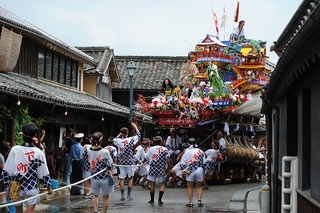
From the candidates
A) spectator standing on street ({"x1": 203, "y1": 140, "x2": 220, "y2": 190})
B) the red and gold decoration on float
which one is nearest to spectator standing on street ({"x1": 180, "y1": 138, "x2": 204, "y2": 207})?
spectator standing on street ({"x1": 203, "y1": 140, "x2": 220, "y2": 190})

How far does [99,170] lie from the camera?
13.3 metres

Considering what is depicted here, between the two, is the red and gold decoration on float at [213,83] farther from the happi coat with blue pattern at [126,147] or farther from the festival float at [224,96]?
the happi coat with blue pattern at [126,147]

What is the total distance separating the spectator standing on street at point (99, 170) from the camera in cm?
1322

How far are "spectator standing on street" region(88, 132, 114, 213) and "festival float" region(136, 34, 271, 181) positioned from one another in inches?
267

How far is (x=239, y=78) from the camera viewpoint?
25406mm

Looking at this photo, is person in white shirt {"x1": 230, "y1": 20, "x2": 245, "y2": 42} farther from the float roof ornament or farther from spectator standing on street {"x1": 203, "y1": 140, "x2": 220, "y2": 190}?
spectator standing on street {"x1": 203, "y1": 140, "x2": 220, "y2": 190}

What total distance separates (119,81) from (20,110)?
74.6 feet

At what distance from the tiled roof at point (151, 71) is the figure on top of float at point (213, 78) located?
15998mm

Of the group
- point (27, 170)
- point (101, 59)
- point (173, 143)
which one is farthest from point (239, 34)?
point (27, 170)

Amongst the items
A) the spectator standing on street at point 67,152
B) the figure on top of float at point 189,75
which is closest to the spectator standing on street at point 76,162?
the spectator standing on street at point 67,152

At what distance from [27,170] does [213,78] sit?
45.7 feet

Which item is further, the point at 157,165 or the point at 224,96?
the point at 224,96

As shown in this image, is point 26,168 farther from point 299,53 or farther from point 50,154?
point 50,154

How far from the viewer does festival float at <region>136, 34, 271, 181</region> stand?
864 inches
